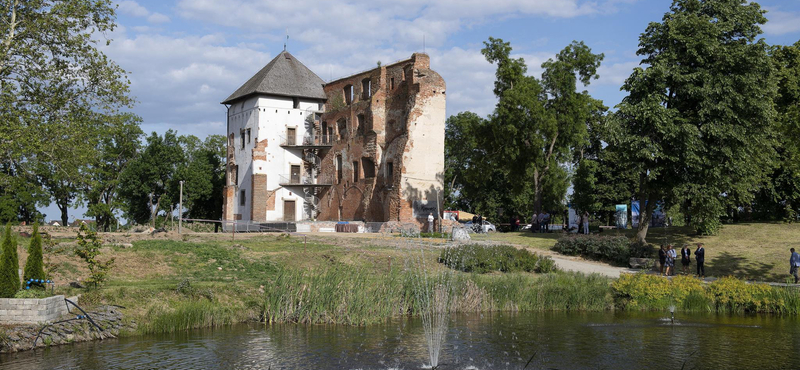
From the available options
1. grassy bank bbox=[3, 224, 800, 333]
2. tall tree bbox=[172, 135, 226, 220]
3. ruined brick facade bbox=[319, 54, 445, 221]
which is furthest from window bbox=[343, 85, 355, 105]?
grassy bank bbox=[3, 224, 800, 333]

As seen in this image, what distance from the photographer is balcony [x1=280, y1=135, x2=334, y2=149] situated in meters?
53.9

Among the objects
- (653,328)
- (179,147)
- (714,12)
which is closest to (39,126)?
(653,328)

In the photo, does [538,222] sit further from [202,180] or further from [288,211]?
[202,180]

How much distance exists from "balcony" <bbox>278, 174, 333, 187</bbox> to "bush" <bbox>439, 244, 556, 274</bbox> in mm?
28042

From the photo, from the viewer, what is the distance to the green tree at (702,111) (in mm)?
30219

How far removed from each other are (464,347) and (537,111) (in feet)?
89.2

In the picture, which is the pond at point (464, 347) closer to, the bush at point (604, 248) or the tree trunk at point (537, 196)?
the bush at point (604, 248)

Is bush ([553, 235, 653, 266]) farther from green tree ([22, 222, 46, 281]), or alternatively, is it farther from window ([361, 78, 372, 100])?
window ([361, 78, 372, 100])

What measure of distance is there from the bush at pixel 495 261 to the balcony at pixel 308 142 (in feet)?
93.8

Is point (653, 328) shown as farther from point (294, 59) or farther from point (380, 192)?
point (294, 59)

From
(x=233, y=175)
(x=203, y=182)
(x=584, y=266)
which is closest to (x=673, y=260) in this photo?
(x=584, y=266)

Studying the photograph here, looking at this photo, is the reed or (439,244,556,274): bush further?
(439,244,556,274): bush

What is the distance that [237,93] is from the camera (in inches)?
2275

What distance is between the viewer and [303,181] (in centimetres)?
5494
